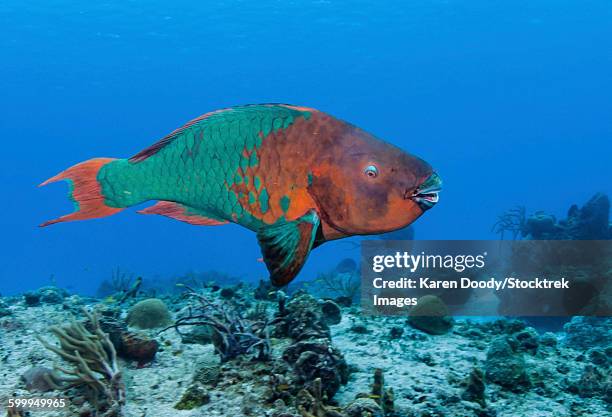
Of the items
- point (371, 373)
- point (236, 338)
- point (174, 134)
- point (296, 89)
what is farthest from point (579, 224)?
point (296, 89)

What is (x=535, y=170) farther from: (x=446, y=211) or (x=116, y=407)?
(x=116, y=407)

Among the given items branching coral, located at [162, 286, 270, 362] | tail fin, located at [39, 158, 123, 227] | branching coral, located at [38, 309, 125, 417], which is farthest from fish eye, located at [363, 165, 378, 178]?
branching coral, located at [38, 309, 125, 417]

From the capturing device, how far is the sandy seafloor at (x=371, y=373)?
4.48 meters

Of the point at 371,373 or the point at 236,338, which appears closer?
the point at 236,338

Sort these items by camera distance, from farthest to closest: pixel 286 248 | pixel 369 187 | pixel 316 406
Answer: pixel 316 406, pixel 369 187, pixel 286 248

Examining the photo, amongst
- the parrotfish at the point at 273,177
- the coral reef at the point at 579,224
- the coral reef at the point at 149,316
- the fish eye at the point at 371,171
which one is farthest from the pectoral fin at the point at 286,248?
the coral reef at the point at 579,224

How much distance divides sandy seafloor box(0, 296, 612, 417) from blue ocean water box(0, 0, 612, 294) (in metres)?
4.73

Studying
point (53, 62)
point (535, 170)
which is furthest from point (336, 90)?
point (535, 170)

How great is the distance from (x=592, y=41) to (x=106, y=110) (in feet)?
271

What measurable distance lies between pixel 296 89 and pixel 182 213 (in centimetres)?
8186

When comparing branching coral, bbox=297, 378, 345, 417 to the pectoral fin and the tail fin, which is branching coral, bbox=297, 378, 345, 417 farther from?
the tail fin

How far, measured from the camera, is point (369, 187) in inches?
81.0

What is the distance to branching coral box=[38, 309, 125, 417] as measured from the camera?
4.40m

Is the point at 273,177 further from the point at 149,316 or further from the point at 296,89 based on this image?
the point at 296,89
